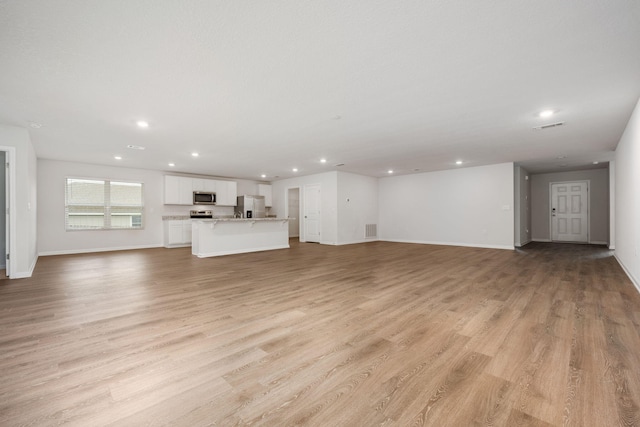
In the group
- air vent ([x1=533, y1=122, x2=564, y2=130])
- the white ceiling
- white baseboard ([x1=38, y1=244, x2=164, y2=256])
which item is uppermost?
the white ceiling

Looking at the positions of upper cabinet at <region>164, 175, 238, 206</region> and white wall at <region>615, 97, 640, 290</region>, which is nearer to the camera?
white wall at <region>615, 97, 640, 290</region>

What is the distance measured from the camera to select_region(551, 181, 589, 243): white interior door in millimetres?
9258

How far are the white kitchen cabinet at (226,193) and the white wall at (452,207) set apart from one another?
5.55m

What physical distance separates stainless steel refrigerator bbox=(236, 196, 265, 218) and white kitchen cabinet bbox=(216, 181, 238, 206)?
291mm

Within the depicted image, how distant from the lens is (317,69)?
270 centimetres

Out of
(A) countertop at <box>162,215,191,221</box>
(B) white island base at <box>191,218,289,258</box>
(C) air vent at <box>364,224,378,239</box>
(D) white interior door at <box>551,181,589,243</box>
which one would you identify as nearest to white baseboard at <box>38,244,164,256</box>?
(A) countertop at <box>162,215,191,221</box>

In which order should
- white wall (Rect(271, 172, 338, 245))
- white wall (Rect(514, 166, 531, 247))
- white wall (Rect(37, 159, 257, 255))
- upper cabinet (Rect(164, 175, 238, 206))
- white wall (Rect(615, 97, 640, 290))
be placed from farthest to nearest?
white wall (Rect(271, 172, 338, 245)) < upper cabinet (Rect(164, 175, 238, 206)) < white wall (Rect(514, 166, 531, 247)) < white wall (Rect(37, 159, 257, 255)) < white wall (Rect(615, 97, 640, 290))

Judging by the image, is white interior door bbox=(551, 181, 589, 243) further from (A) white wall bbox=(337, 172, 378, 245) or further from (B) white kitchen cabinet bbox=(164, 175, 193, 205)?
(B) white kitchen cabinet bbox=(164, 175, 193, 205)

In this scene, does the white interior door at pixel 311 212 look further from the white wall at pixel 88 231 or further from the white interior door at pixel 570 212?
the white interior door at pixel 570 212

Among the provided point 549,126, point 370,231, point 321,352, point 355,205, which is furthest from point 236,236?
point 549,126

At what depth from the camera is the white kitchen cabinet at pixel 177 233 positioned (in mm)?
8793

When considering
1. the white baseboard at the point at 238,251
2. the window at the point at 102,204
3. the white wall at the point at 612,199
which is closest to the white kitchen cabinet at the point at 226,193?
the window at the point at 102,204

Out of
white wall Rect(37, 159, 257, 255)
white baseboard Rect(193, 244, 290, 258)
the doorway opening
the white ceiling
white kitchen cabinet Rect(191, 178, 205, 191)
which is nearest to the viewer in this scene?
the white ceiling

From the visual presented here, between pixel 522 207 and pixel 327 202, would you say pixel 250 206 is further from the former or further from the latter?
pixel 522 207
